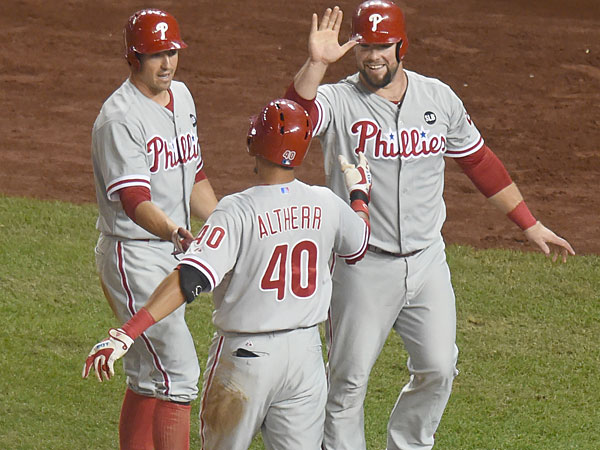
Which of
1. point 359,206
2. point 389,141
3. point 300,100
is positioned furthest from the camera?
point 389,141

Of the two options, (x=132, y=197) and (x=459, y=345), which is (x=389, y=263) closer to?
(x=132, y=197)

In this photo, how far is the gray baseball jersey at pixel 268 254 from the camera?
3.46 metres

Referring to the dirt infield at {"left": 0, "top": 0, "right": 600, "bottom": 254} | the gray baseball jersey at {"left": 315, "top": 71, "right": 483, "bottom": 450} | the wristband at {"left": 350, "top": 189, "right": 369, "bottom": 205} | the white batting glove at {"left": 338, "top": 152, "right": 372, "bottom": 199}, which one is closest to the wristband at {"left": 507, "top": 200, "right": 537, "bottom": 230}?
the gray baseball jersey at {"left": 315, "top": 71, "right": 483, "bottom": 450}

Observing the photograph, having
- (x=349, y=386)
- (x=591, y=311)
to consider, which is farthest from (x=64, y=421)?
(x=591, y=311)

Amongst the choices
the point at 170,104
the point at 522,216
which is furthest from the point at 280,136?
the point at 522,216

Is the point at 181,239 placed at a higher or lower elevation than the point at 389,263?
higher

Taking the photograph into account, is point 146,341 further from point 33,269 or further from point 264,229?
point 33,269

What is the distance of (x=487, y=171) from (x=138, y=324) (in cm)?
194

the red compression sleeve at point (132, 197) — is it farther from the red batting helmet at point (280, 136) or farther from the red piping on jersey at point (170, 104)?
the red batting helmet at point (280, 136)

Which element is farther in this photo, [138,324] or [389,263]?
[389,263]

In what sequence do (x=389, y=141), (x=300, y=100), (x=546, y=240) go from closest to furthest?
(x=300, y=100) → (x=389, y=141) → (x=546, y=240)

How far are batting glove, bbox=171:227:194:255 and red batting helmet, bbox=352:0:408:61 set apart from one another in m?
1.08

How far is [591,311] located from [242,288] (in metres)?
3.58

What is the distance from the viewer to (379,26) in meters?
4.23
